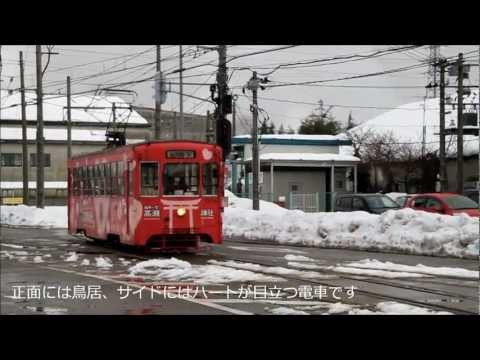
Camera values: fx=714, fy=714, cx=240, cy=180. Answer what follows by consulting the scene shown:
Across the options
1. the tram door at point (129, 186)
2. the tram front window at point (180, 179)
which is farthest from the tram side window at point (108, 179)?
the tram front window at point (180, 179)

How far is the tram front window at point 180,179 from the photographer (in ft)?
55.1

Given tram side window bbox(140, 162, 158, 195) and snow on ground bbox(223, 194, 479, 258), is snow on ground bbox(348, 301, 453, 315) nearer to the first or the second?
snow on ground bbox(223, 194, 479, 258)

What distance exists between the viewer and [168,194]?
54.9ft

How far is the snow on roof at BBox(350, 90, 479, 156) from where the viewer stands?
53.8 meters

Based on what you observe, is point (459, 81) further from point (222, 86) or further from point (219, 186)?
point (219, 186)

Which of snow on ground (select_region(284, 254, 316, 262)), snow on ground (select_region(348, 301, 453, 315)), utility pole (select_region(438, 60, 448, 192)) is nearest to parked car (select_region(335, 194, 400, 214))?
utility pole (select_region(438, 60, 448, 192))

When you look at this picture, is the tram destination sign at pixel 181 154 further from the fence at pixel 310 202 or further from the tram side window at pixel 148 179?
the fence at pixel 310 202

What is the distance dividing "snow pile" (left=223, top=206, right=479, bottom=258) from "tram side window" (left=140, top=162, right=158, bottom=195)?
635 centimetres

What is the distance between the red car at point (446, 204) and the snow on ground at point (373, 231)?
2.43 meters

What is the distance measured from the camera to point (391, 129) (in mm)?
64812

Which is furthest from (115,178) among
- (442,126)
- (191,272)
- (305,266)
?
(442,126)
